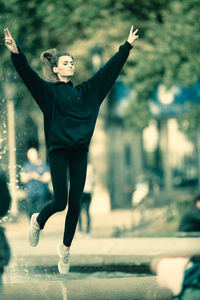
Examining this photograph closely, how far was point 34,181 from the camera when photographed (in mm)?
9539

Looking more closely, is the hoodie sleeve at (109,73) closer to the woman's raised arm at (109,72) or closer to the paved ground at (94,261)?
the woman's raised arm at (109,72)

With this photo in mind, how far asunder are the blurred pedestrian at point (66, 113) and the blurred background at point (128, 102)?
1.43 m

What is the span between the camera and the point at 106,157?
18297 millimetres

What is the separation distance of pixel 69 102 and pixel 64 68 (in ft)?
1.12

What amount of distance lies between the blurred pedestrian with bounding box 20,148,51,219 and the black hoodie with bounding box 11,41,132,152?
2061 mm

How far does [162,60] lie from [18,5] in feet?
9.36

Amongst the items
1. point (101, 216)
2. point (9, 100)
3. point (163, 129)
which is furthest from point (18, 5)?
point (163, 129)

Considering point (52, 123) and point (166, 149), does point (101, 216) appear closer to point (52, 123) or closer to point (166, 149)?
point (166, 149)

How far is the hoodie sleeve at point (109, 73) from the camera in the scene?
5789 millimetres

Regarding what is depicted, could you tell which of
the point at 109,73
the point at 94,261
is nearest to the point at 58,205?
the point at 109,73

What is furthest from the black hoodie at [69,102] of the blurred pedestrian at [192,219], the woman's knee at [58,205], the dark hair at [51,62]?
the blurred pedestrian at [192,219]

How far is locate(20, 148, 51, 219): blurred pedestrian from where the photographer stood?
25.4 ft

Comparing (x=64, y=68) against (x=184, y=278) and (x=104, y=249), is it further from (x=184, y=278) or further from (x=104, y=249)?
(x=104, y=249)

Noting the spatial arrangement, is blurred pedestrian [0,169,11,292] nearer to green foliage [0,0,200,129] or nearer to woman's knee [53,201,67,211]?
woman's knee [53,201,67,211]
